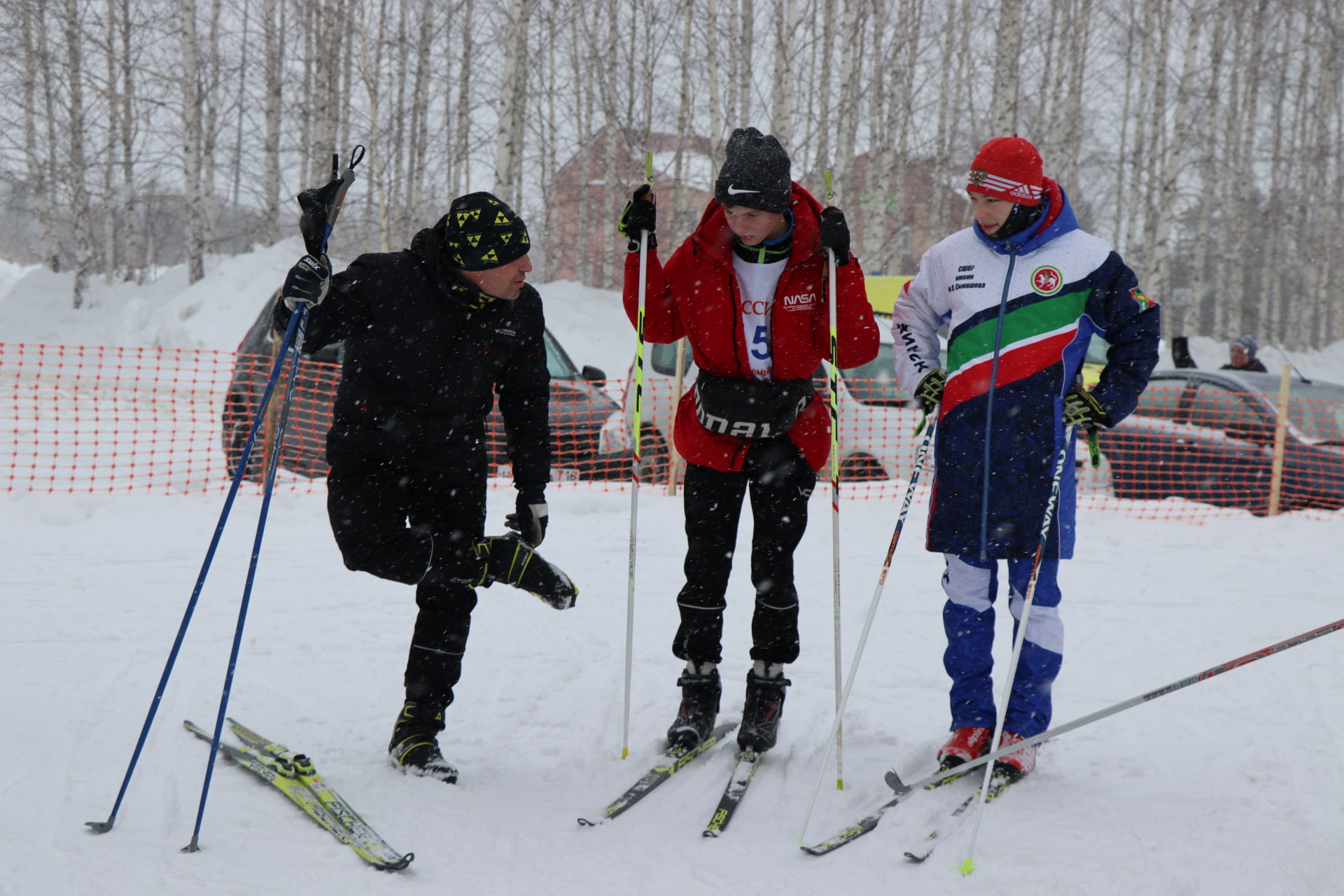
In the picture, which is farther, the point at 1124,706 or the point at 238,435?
the point at 238,435

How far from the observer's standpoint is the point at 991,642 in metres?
3.22

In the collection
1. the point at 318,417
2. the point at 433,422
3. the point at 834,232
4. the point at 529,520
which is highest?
the point at 834,232

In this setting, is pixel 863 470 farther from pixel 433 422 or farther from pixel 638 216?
pixel 433 422

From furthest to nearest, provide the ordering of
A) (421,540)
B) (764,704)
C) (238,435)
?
(238,435)
(764,704)
(421,540)

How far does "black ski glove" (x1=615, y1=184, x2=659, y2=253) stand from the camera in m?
3.21

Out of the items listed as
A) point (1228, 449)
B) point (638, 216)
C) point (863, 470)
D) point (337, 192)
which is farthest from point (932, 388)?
point (1228, 449)

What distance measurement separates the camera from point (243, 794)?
2822 mm

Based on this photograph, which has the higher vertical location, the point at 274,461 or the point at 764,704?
the point at 274,461

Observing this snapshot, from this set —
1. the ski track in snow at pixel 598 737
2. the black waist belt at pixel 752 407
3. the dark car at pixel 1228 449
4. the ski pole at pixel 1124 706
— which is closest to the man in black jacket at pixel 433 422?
the ski track in snow at pixel 598 737

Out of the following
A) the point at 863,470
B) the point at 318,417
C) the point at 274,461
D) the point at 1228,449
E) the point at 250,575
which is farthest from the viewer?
the point at 1228,449

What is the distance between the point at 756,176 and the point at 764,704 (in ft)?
5.62

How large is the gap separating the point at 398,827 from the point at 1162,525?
21.7ft

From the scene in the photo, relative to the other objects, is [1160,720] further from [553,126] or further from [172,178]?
[172,178]

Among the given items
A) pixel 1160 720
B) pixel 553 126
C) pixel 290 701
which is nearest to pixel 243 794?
pixel 290 701
